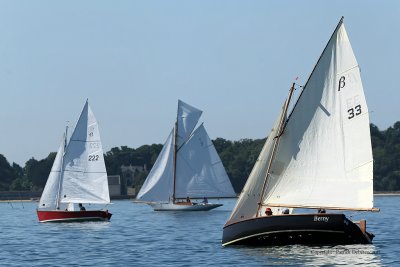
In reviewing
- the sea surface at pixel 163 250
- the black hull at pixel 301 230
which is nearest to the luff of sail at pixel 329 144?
the black hull at pixel 301 230

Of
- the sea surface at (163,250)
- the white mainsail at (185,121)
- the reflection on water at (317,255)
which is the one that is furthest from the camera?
the white mainsail at (185,121)

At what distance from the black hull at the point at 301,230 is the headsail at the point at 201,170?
6793cm

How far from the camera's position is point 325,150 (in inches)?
2100

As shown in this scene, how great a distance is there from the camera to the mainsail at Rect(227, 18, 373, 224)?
51.9m

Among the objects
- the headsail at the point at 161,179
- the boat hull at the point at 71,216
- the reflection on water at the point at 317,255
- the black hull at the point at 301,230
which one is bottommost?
the reflection on water at the point at 317,255

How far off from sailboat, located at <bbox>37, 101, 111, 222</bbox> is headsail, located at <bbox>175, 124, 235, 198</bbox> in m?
30.0

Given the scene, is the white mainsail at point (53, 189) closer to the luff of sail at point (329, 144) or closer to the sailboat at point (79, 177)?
A: the sailboat at point (79, 177)

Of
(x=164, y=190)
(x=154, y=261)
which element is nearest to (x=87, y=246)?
(x=154, y=261)

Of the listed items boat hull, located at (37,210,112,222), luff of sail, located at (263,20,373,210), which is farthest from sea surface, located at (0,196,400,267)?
boat hull, located at (37,210,112,222)

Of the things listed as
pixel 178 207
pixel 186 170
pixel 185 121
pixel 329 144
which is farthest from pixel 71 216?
pixel 329 144

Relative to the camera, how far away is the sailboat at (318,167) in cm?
5188

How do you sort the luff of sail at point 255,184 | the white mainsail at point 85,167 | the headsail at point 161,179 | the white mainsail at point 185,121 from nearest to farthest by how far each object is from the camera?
the luff of sail at point 255,184 < the white mainsail at point 85,167 < the headsail at point 161,179 < the white mainsail at point 185,121

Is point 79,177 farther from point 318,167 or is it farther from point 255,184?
point 318,167

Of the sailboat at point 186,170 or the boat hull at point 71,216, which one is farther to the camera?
the sailboat at point 186,170
